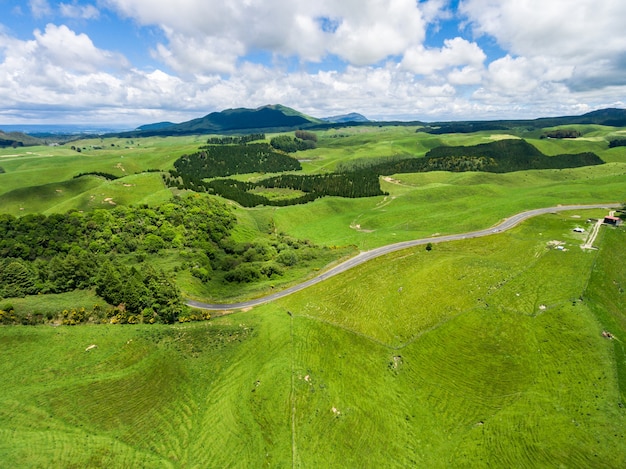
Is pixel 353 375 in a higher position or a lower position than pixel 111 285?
lower

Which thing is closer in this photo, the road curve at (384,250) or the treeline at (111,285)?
the treeline at (111,285)

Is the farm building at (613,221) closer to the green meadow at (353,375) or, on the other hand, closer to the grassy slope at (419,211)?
the grassy slope at (419,211)

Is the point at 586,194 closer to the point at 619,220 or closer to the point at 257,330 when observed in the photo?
the point at 619,220

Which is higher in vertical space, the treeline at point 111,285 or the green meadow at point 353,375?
the treeline at point 111,285

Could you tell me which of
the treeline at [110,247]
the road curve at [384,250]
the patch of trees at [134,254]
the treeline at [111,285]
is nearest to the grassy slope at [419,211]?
the road curve at [384,250]

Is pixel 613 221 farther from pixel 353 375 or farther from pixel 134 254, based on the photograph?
pixel 134 254

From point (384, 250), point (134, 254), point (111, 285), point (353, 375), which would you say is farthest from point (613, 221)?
point (134, 254)

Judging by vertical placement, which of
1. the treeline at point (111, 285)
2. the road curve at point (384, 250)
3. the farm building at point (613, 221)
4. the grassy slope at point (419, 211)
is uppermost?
the treeline at point (111, 285)
